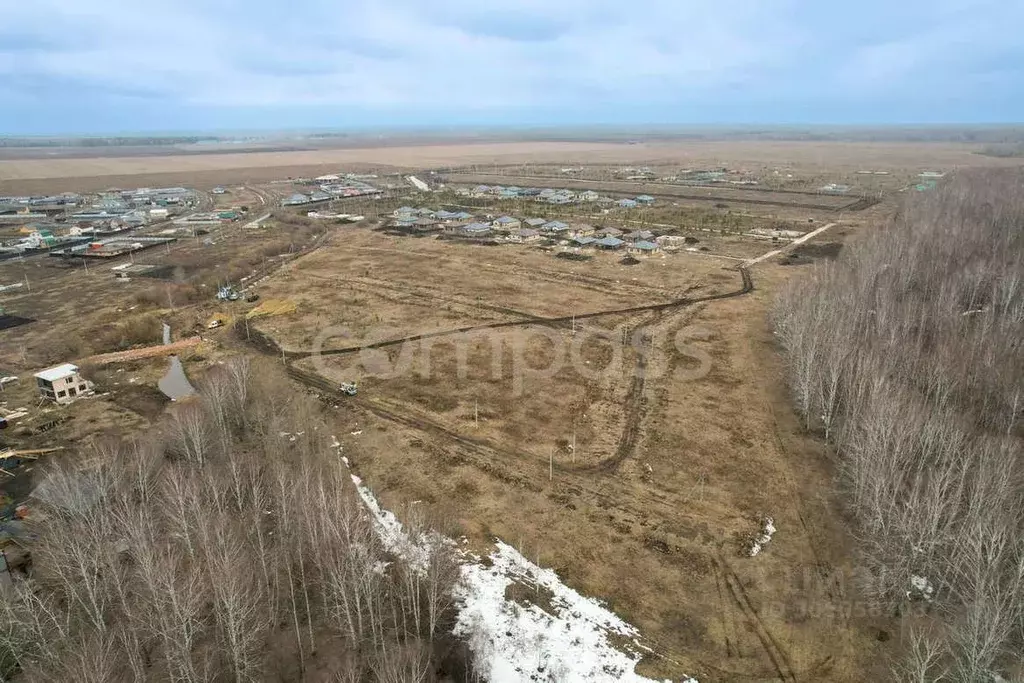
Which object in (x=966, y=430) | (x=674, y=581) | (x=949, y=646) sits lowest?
(x=674, y=581)

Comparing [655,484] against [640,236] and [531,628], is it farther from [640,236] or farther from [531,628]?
[640,236]

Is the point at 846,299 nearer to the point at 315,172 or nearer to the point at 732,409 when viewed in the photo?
the point at 732,409

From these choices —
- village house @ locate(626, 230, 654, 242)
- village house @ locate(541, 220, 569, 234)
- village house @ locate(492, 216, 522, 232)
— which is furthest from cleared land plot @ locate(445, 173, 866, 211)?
village house @ locate(626, 230, 654, 242)

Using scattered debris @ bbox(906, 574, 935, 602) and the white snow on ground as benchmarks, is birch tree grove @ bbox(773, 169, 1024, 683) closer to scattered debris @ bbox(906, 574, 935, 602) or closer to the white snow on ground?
scattered debris @ bbox(906, 574, 935, 602)

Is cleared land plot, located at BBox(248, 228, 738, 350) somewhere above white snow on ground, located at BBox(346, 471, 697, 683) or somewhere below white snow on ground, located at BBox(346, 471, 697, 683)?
above

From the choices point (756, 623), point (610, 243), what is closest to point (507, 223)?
point (610, 243)

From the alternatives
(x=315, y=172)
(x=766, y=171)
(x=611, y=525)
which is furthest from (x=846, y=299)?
(x=315, y=172)
